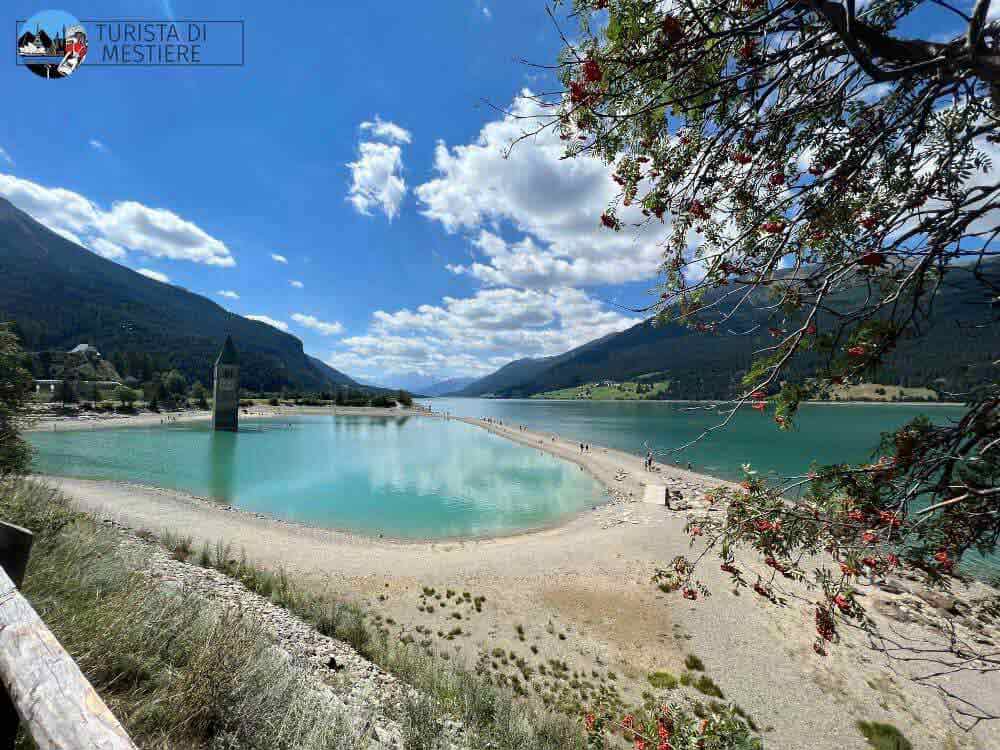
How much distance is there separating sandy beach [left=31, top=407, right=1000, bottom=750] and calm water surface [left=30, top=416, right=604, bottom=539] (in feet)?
13.6

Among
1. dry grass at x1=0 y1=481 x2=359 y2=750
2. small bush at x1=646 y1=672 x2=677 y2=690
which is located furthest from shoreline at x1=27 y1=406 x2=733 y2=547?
small bush at x1=646 y1=672 x2=677 y2=690

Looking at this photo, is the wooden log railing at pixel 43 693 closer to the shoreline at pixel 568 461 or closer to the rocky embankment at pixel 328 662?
the shoreline at pixel 568 461

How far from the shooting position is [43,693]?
1.59 metres

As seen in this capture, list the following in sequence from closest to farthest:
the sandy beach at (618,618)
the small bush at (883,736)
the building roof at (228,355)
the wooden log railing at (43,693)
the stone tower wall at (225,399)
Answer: the wooden log railing at (43,693), the small bush at (883,736), the sandy beach at (618,618), the stone tower wall at (225,399), the building roof at (228,355)

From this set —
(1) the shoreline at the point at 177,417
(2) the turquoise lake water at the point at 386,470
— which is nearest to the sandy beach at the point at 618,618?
(2) the turquoise lake water at the point at 386,470

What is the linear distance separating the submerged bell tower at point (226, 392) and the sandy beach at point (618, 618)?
52.4 m

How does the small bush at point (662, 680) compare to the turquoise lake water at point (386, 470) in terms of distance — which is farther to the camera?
the turquoise lake water at point (386, 470)

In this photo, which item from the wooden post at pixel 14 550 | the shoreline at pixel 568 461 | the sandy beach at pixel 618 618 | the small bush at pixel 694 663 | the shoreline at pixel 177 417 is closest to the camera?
the wooden post at pixel 14 550

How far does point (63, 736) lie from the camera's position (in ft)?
4.85

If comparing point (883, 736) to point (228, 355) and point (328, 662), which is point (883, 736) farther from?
point (228, 355)

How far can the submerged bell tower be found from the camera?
67.7 metres

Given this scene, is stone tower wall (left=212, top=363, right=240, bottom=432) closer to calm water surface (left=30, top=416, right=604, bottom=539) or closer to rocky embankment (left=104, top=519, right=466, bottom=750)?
calm water surface (left=30, top=416, right=604, bottom=539)

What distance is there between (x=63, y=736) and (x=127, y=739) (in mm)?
246

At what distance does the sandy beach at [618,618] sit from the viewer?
8.48 m
